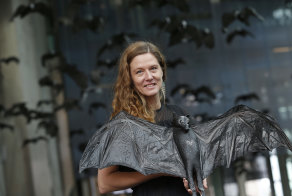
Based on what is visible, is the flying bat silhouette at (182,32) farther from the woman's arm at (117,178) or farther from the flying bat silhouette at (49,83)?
the woman's arm at (117,178)

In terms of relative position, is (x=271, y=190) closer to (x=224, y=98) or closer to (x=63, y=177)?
(x=224, y=98)

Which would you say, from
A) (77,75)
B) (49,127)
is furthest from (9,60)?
(77,75)

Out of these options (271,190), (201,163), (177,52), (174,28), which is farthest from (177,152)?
(177,52)

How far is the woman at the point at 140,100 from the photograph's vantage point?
209cm

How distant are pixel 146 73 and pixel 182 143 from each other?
11.9 inches

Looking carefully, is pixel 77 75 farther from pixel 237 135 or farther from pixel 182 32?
pixel 237 135

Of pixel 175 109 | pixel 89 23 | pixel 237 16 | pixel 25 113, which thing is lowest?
pixel 175 109

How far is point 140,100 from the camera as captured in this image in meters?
2.17

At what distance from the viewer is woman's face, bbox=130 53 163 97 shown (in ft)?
6.93

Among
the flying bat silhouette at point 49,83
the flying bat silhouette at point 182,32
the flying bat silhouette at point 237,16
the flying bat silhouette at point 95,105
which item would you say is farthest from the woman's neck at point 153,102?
the flying bat silhouette at point 95,105

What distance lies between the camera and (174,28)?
5.32 meters

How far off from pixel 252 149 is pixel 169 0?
11.6 ft

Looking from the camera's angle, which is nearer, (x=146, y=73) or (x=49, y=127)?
(x=146, y=73)

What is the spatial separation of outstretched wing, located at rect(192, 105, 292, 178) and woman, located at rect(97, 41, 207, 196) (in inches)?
6.8
